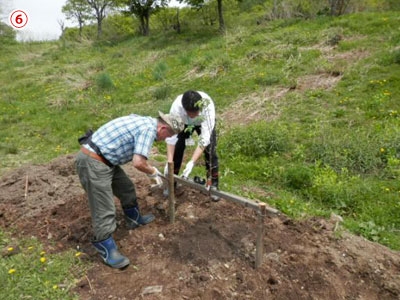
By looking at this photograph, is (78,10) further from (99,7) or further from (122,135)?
(122,135)

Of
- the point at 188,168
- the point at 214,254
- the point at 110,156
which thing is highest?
the point at 110,156

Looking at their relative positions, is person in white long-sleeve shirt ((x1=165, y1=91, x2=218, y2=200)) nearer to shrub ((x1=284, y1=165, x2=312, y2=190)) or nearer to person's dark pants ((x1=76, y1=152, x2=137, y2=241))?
person's dark pants ((x1=76, y1=152, x2=137, y2=241))

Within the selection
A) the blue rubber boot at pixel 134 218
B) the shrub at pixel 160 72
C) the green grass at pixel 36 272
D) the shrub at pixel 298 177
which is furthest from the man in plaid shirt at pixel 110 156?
the shrub at pixel 160 72

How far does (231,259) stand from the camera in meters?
2.80

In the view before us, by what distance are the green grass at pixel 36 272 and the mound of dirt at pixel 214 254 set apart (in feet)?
0.39

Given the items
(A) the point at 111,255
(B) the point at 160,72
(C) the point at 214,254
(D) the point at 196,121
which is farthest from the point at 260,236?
(B) the point at 160,72

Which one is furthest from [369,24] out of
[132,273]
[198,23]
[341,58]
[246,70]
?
[198,23]

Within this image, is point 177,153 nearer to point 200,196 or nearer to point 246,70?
point 200,196

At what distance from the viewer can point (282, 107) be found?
660 cm

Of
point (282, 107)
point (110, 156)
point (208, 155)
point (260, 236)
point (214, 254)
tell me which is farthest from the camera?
point (282, 107)

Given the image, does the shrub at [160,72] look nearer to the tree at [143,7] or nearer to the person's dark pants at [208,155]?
the person's dark pants at [208,155]

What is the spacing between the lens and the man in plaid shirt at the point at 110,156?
261cm

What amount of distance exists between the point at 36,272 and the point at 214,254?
1594 mm

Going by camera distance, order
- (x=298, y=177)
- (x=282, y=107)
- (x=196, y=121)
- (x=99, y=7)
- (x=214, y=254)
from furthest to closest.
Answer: (x=99, y=7) < (x=282, y=107) < (x=298, y=177) < (x=196, y=121) < (x=214, y=254)
